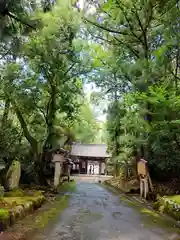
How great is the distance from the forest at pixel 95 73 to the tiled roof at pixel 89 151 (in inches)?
814

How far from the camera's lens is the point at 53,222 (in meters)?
6.07

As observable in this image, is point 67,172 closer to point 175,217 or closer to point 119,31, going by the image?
point 119,31

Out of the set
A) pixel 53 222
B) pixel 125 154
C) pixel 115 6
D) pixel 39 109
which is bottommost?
pixel 53 222

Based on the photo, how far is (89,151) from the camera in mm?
36125

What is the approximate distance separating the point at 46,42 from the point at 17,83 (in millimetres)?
2181

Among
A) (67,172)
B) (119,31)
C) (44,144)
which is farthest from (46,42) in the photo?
(67,172)

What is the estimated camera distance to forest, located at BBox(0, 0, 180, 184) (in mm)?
9391

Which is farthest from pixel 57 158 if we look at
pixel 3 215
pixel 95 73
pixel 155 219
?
pixel 3 215

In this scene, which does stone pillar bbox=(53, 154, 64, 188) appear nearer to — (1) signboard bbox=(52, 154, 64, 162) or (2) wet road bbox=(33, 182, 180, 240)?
(1) signboard bbox=(52, 154, 64, 162)

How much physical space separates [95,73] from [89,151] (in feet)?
74.2

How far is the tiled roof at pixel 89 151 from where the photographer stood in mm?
35188

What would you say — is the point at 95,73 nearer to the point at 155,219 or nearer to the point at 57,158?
the point at 57,158

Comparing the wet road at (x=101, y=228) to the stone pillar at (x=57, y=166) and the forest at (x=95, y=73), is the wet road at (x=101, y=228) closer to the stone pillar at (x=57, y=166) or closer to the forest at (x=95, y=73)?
the forest at (x=95, y=73)

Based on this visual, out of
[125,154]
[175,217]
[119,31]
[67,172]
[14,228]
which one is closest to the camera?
A: [14,228]
